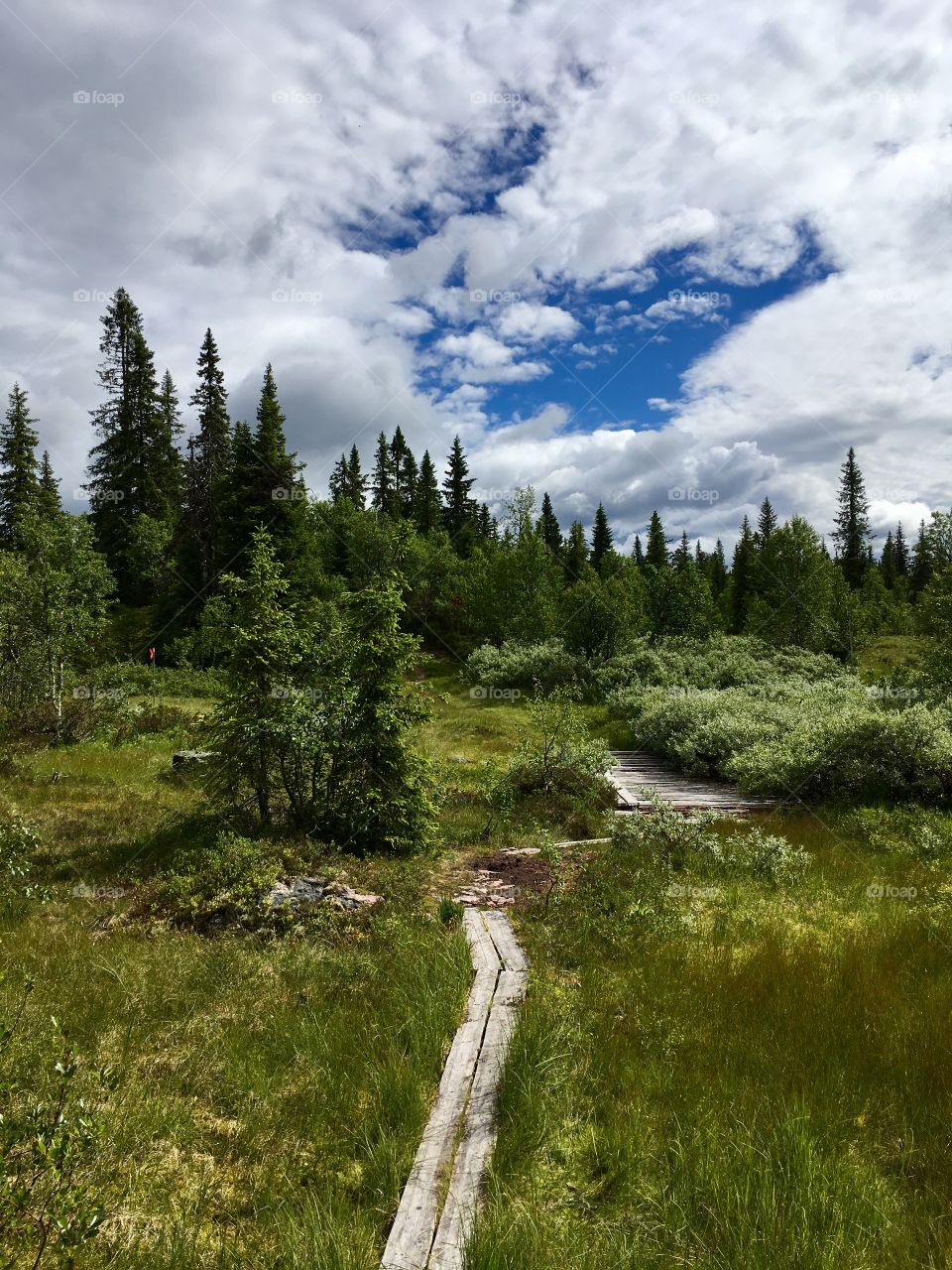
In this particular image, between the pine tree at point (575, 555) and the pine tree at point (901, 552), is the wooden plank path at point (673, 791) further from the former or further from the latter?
the pine tree at point (901, 552)

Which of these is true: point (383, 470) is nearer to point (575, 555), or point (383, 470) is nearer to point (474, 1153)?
point (575, 555)

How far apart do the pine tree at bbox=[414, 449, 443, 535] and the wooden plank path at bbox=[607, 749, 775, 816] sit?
4838 cm

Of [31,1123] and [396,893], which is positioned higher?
[31,1123]

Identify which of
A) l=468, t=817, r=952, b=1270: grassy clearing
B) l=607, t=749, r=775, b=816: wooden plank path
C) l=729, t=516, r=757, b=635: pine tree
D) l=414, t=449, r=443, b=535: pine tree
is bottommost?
l=607, t=749, r=775, b=816: wooden plank path

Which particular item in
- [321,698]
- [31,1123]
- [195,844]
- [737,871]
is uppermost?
[321,698]

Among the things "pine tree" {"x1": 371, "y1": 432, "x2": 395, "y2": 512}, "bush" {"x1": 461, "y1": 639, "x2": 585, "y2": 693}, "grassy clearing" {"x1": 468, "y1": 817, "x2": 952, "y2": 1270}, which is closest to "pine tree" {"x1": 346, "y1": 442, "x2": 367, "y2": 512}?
"pine tree" {"x1": 371, "y1": 432, "x2": 395, "y2": 512}

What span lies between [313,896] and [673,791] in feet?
36.1

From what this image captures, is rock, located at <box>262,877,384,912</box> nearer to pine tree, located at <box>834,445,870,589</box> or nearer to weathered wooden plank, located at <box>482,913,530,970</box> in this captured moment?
weathered wooden plank, located at <box>482,913,530,970</box>

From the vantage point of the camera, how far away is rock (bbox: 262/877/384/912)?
7934 mm

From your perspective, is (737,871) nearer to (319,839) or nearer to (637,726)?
(319,839)

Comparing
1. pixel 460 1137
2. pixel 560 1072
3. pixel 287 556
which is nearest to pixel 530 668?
pixel 287 556

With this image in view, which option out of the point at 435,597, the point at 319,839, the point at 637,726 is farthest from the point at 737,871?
the point at 435,597

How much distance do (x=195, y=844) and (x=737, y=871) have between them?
8153 mm

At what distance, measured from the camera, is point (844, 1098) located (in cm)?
454
